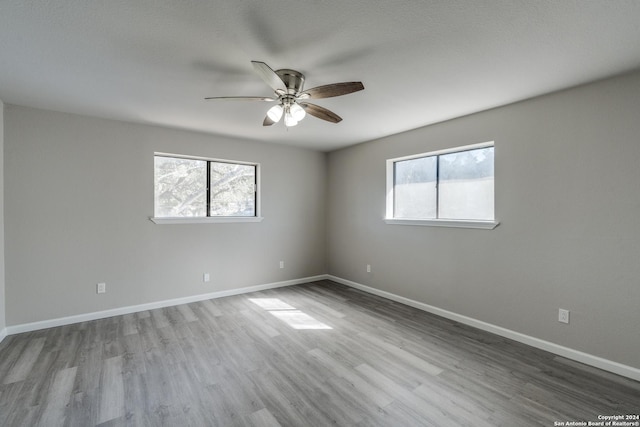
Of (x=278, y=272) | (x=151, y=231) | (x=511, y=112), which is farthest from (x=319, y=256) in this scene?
(x=511, y=112)

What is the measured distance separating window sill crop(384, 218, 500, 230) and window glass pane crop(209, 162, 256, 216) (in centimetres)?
225

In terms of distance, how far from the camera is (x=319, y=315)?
138 inches

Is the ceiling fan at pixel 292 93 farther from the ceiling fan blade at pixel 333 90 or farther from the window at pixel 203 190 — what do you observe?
the window at pixel 203 190

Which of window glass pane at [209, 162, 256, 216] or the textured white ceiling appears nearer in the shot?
the textured white ceiling

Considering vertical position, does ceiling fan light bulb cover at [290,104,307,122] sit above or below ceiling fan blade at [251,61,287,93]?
below

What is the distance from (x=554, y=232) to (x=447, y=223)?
3.44 ft

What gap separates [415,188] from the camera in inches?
157

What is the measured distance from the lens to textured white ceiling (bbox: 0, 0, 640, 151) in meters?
1.55

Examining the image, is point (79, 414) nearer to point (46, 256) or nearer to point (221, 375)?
point (221, 375)

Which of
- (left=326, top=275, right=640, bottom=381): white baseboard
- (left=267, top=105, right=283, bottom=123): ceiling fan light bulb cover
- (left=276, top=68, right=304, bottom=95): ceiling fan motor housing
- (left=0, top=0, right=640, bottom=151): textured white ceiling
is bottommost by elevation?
(left=326, top=275, right=640, bottom=381): white baseboard

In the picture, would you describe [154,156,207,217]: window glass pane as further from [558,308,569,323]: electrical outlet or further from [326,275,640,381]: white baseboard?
[558,308,569,323]: electrical outlet

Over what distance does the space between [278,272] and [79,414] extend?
3172mm

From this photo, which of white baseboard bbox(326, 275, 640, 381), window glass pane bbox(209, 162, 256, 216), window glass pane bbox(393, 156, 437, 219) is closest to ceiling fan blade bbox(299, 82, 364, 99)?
window glass pane bbox(393, 156, 437, 219)

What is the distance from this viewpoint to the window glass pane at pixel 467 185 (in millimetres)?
3205
